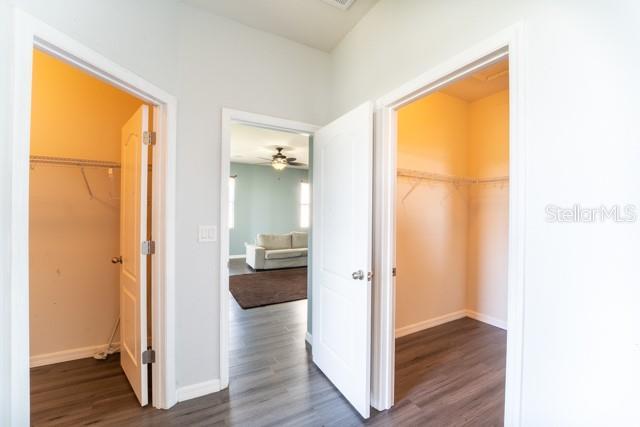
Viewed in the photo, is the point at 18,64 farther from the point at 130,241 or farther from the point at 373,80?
the point at 373,80

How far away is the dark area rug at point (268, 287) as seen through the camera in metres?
4.15

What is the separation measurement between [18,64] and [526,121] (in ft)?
6.39

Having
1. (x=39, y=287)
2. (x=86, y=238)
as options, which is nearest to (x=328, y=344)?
(x=86, y=238)

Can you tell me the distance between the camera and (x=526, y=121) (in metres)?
1.05

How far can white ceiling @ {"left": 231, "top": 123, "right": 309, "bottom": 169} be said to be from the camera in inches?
189

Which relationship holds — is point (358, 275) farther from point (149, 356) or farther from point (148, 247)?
point (149, 356)

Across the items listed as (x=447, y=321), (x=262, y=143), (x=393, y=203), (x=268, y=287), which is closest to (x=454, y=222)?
(x=447, y=321)

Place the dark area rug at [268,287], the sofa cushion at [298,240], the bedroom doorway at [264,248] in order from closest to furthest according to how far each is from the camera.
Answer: the bedroom doorway at [264,248] → the dark area rug at [268,287] → the sofa cushion at [298,240]

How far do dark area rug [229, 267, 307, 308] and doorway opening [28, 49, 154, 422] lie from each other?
1807 millimetres

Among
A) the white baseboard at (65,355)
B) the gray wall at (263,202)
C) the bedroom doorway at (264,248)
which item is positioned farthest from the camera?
the gray wall at (263,202)

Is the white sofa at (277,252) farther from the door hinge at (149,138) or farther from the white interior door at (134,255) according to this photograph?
the door hinge at (149,138)

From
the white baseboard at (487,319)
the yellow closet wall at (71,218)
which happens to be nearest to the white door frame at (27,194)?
the yellow closet wall at (71,218)

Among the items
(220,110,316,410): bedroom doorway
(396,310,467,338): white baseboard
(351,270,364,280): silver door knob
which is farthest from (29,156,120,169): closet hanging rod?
(396,310,467,338): white baseboard

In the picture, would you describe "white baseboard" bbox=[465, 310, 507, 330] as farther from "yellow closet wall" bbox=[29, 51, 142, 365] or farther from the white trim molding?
"yellow closet wall" bbox=[29, 51, 142, 365]
